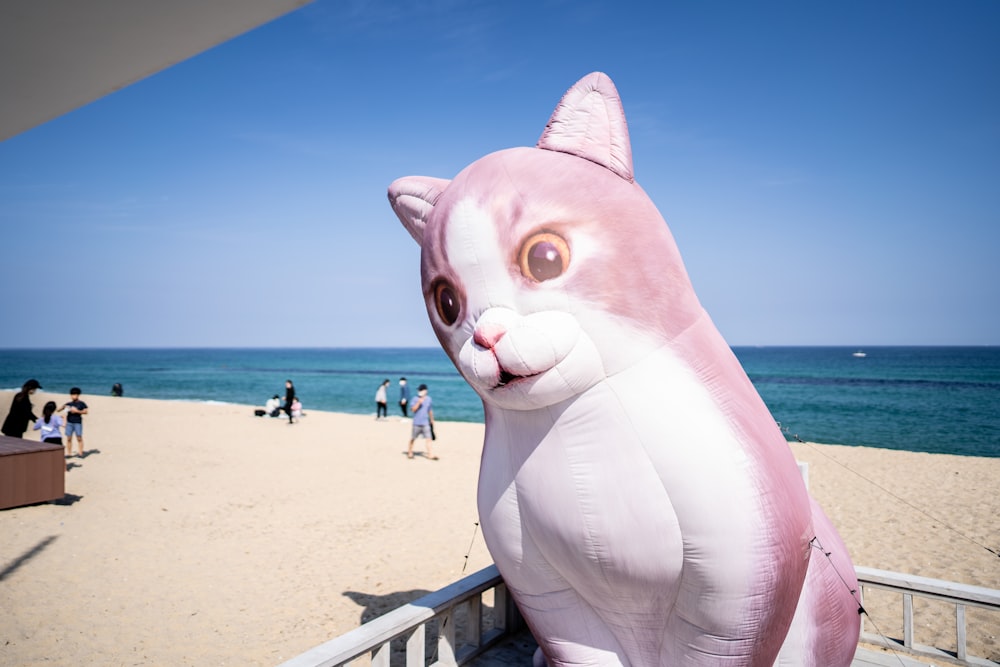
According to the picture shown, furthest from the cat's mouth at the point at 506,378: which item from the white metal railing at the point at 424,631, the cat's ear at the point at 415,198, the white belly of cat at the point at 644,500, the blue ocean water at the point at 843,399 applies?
the blue ocean water at the point at 843,399

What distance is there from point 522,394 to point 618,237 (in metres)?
0.72

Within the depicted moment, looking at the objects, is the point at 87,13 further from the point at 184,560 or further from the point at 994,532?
the point at 994,532

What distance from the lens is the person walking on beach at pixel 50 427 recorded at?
33.2 feet

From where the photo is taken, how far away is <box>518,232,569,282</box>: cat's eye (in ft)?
7.74

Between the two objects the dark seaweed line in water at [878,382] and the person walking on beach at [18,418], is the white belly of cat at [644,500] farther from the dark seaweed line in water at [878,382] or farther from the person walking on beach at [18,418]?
the dark seaweed line in water at [878,382]

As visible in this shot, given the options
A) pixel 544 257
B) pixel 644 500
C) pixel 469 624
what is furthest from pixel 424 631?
pixel 544 257

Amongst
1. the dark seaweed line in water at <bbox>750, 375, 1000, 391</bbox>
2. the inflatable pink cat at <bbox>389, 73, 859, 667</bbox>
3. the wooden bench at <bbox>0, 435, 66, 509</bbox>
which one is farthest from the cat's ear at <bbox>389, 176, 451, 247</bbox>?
the dark seaweed line in water at <bbox>750, 375, 1000, 391</bbox>

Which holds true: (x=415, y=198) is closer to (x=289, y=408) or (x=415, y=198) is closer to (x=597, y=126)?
(x=597, y=126)

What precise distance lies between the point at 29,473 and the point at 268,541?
3.65 meters

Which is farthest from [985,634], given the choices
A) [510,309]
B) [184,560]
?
[184,560]

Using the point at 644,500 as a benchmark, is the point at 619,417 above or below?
above

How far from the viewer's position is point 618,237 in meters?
2.39

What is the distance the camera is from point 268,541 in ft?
24.7

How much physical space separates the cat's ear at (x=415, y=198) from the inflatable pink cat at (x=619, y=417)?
0.29m
